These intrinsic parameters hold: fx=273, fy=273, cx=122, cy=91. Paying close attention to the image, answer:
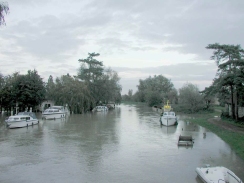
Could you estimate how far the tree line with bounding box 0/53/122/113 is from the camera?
47625 mm

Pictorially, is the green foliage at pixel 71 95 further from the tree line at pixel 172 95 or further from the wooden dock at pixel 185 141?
the wooden dock at pixel 185 141

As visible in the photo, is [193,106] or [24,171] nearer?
[24,171]

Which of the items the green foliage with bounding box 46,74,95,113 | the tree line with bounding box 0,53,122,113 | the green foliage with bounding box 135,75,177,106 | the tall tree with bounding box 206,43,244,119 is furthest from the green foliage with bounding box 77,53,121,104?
the tall tree with bounding box 206,43,244,119

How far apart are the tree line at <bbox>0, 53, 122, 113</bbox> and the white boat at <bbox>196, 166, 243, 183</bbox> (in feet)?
132

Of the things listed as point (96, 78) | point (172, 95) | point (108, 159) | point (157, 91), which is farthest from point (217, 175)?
point (157, 91)

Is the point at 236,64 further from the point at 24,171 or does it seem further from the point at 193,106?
the point at 193,106

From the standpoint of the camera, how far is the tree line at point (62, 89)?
1875 inches

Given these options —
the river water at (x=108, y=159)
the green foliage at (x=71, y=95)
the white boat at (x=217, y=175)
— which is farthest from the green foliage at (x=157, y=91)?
the white boat at (x=217, y=175)

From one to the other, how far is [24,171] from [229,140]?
16.0 m

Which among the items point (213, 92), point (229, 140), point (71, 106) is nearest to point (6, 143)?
point (229, 140)

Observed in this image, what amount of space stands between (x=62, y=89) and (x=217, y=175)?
46612mm

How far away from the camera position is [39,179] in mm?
12141

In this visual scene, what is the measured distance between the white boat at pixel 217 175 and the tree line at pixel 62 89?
40225 millimetres

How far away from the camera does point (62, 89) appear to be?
54.9 m
